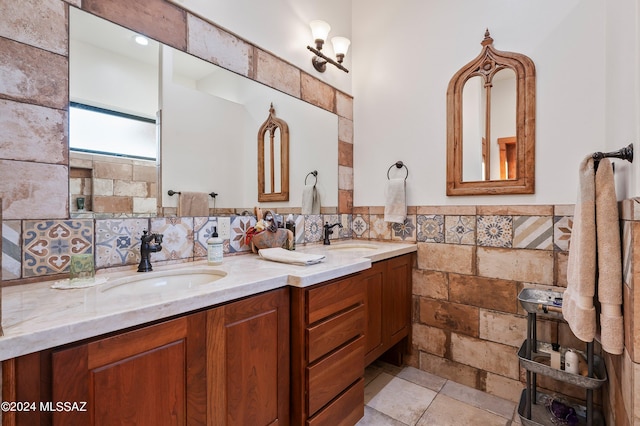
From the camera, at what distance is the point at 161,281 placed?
1238 mm

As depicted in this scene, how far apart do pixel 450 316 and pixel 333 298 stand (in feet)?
3.81

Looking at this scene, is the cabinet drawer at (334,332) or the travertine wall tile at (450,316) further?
the travertine wall tile at (450,316)

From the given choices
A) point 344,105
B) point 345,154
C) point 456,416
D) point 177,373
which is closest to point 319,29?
point 344,105

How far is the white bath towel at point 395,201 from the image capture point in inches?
87.7

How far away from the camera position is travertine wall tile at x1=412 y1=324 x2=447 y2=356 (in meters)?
2.10

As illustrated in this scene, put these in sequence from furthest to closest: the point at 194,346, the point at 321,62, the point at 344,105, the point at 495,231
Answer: the point at 344,105 → the point at 321,62 → the point at 495,231 → the point at 194,346

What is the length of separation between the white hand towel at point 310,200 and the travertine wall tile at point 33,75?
141cm

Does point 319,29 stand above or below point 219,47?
above

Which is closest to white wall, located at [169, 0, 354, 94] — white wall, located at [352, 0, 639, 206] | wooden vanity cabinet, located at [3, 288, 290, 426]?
white wall, located at [352, 0, 639, 206]

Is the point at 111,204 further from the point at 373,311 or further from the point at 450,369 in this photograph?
the point at 450,369

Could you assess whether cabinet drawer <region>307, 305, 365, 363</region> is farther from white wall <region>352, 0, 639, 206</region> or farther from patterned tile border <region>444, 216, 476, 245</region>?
white wall <region>352, 0, 639, 206</region>

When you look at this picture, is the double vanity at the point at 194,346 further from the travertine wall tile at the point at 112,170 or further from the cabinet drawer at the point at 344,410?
the travertine wall tile at the point at 112,170

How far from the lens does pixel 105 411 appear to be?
2.40 ft

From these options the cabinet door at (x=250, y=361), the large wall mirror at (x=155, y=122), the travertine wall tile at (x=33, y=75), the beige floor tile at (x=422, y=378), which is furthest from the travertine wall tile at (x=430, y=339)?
the travertine wall tile at (x=33, y=75)
